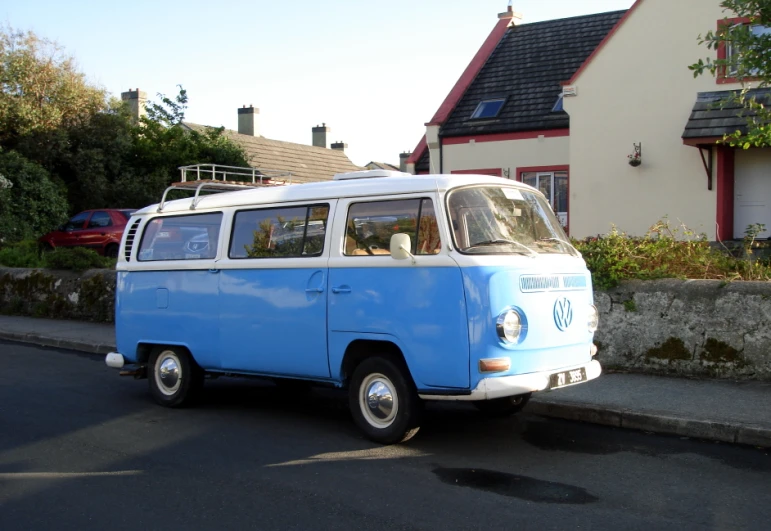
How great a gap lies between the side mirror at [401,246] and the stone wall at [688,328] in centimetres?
428

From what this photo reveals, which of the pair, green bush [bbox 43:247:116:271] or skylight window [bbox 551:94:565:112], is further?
skylight window [bbox 551:94:565:112]

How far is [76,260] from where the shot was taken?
1644cm

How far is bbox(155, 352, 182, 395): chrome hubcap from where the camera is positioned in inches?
341

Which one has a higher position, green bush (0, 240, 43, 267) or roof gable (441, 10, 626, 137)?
roof gable (441, 10, 626, 137)

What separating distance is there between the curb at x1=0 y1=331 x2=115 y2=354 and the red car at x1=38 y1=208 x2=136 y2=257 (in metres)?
7.36

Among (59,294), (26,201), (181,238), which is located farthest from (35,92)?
(181,238)

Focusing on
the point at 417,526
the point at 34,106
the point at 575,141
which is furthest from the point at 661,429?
the point at 34,106

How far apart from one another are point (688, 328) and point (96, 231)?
1724cm

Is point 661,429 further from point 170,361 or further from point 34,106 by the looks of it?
point 34,106

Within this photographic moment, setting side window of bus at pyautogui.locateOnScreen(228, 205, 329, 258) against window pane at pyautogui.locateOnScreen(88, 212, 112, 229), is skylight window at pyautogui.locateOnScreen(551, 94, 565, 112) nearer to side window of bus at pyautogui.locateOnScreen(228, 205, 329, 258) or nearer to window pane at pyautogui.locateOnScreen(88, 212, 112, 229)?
window pane at pyautogui.locateOnScreen(88, 212, 112, 229)

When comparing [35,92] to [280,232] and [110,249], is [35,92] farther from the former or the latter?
[280,232]

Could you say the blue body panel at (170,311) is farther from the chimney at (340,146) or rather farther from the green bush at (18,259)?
the chimney at (340,146)

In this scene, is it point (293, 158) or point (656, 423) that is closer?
point (656, 423)

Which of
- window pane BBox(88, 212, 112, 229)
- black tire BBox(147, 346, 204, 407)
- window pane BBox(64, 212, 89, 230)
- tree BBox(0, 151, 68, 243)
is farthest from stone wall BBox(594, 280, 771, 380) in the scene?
tree BBox(0, 151, 68, 243)
